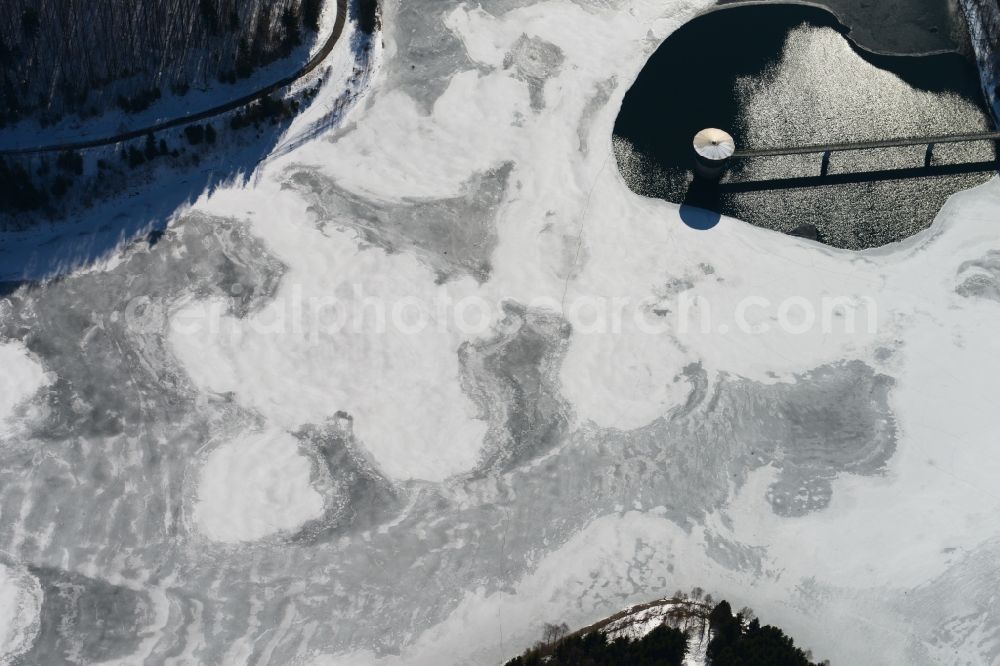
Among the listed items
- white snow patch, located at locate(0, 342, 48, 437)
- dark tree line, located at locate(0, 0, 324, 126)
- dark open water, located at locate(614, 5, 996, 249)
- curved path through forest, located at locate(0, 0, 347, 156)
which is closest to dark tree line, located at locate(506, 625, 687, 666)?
dark open water, located at locate(614, 5, 996, 249)

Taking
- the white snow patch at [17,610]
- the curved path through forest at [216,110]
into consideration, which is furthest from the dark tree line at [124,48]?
the white snow patch at [17,610]

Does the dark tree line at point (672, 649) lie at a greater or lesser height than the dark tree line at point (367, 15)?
lesser

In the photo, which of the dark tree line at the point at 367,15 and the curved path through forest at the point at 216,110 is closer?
the curved path through forest at the point at 216,110

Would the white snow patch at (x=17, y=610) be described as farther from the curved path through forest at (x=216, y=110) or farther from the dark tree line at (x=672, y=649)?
the curved path through forest at (x=216, y=110)

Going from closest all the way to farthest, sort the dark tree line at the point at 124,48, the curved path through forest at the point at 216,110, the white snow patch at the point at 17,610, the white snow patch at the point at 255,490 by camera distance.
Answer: the white snow patch at the point at 17,610, the white snow patch at the point at 255,490, the curved path through forest at the point at 216,110, the dark tree line at the point at 124,48

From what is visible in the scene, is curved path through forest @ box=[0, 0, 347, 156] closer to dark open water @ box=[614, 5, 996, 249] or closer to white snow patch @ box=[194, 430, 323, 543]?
dark open water @ box=[614, 5, 996, 249]

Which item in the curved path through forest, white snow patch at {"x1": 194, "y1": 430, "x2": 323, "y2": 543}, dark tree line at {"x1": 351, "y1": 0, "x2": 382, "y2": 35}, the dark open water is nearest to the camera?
white snow patch at {"x1": 194, "y1": 430, "x2": 323, "y2": 543}

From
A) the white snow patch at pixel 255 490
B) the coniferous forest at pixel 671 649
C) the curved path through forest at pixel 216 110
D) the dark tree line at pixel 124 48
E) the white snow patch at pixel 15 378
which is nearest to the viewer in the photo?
the coniferous forest at pixel 671 649
